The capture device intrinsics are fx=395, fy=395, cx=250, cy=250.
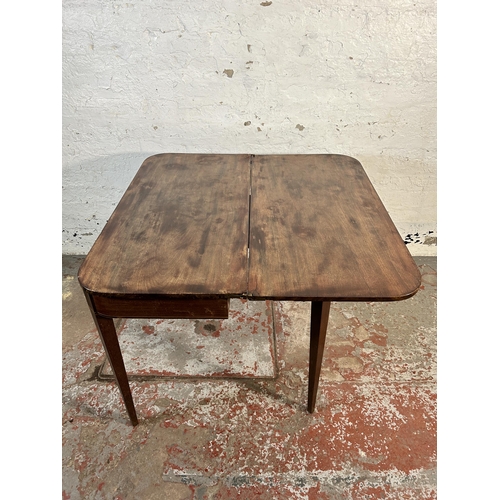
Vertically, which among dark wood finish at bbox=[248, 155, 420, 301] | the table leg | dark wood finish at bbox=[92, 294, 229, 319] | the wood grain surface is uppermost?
the wood grain surface

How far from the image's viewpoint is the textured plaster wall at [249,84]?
166 cm

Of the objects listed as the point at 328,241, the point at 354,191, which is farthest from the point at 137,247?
the point at 354,191

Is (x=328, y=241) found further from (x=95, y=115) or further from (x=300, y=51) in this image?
(x=95, y=115)

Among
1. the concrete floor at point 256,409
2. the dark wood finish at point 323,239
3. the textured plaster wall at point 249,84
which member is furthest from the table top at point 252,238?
the concrete floor at point 256,409

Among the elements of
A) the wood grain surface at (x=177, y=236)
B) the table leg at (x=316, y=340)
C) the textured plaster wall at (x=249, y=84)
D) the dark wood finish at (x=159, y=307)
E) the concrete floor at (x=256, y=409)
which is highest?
the textured plaster wall at (x=249, y=84)

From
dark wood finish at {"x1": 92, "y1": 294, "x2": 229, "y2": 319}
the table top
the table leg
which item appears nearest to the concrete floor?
the table leg

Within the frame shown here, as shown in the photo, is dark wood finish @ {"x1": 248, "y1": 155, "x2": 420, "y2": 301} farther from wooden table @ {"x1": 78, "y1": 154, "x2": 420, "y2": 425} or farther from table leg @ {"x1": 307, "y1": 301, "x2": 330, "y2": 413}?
table leg @ {"x1": 307, "y1": 301, "x2": 330, "y2": 413}

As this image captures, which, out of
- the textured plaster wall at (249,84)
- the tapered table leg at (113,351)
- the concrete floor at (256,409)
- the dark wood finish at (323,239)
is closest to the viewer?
the dark wood finish at (323,239)

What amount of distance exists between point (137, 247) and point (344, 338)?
3.83 ft

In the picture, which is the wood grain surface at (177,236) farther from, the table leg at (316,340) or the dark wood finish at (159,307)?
the table leg at (316,340)

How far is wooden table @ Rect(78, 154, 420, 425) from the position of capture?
109 cm

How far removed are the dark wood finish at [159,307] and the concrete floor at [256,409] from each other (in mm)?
649

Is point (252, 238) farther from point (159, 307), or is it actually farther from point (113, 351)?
point (113, 351)

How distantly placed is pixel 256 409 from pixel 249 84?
1425 mm
